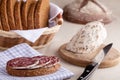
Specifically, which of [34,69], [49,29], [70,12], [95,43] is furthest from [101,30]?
[70,12]

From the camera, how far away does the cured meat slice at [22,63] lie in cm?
85

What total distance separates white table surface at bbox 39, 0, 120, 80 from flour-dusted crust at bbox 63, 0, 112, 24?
0.02m

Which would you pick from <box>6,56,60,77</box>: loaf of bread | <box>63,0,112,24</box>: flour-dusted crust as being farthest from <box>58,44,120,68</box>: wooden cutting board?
<box>63,0,112,24</box>: flour-dusted crust

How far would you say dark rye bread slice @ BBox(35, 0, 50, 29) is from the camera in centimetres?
110

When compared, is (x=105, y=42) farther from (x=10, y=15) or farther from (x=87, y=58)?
(x=10, y=15)

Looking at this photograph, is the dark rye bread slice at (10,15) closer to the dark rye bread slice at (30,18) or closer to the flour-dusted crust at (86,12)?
the dark rye bread slice at (30,18)

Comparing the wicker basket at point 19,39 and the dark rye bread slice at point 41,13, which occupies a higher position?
the dark rye bread slice at point 41,13

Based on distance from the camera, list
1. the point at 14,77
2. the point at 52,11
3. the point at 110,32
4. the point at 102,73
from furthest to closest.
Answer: the point at 110,32, the point at 52,11, the point at 102,73, the point at 14,77

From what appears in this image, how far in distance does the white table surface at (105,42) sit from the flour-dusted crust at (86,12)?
0.08ft

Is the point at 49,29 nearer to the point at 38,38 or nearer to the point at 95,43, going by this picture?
the point at 38,38

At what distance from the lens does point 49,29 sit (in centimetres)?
106

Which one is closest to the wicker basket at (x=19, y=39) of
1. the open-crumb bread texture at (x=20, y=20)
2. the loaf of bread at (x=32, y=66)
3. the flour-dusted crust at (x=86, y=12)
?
the open-crumb bread texture at (x=20, y=20)

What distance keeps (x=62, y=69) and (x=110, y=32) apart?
46cm

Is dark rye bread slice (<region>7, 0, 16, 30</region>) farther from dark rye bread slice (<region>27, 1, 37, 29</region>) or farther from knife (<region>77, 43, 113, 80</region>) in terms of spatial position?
knife (<region>77, 43, 113, 80</region>)
